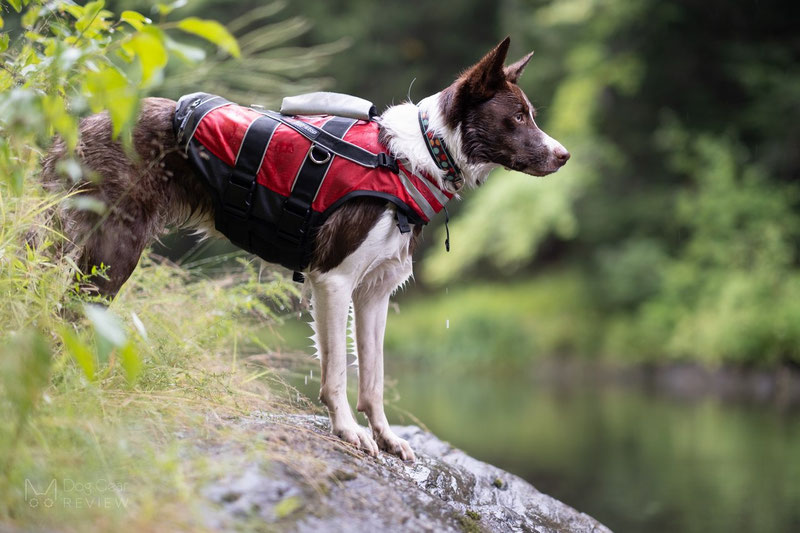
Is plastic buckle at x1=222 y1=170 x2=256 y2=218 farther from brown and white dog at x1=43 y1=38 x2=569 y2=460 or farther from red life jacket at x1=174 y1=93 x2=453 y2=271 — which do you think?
brown and white dog at x1=43 y1=38 x2=569 y2=460

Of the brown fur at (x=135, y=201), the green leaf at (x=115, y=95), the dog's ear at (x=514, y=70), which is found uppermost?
the dog's ear at (x=514, y=70)

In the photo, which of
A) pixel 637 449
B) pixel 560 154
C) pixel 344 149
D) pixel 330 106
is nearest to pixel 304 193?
pixel 344 149

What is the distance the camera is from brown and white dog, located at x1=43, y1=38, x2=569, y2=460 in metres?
3.04

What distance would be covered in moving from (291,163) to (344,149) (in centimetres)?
22

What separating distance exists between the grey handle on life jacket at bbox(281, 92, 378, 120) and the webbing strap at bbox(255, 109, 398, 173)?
7.1 inches

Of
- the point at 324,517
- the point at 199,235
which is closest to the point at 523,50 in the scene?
the point at 199,235

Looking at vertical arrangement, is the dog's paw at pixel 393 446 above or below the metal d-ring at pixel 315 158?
below

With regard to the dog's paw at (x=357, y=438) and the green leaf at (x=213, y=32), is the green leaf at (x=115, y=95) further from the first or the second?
the dog's paw at (x=357, y=438)

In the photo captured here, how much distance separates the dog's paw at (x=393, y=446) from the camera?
11.1ft

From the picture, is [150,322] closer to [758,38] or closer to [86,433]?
[86,433]

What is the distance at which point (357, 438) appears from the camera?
309cm

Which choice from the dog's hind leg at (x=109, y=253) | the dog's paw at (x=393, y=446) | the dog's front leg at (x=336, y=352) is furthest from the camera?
the dog's paw at (x=393, y=446)

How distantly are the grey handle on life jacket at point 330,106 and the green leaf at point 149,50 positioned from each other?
1.45 metres

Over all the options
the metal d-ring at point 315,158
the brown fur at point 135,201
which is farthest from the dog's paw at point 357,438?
the metal d-ring at point 315,158
